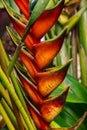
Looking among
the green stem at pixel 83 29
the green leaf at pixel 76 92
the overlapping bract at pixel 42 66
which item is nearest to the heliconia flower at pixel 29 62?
the overlapping bract at pixel 42 66

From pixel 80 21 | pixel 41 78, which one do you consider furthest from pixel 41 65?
pixel 80 21

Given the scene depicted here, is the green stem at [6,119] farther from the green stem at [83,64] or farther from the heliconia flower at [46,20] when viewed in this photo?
the green stem at [83,64]

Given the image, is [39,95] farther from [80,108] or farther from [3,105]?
[80,108]

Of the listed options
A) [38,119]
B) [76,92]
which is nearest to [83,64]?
[76,92]

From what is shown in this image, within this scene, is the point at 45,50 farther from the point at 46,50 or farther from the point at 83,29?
the point at 83,29

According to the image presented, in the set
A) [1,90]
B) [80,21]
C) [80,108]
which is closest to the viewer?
[1,90]

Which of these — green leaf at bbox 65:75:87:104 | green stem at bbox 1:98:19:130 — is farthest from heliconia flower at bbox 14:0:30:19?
green leaf at bbox 65:75:87:104
